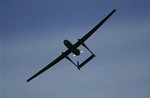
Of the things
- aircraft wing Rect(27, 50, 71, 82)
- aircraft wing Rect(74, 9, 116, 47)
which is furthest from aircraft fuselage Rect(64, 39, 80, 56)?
aircraft wing Rect(27, 50, 71, 82)

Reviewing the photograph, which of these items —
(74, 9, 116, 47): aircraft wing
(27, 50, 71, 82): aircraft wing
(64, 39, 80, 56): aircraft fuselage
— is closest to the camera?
(64, 39, 80, 56): aircraft fuselage

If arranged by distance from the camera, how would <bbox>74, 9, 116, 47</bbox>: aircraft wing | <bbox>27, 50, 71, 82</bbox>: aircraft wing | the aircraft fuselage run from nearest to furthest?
the aircraft fuselage, <bbox>74, 9, 116, 47</bbox>: aircraft wing, <bbox>27, 50, 71, 82</bbox>: aircraft wing

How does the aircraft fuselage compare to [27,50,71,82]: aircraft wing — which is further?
[27,50,71,82]: aircraft wing

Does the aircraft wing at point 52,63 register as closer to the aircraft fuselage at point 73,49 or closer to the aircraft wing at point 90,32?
the aircraft fuselage at point 73,49

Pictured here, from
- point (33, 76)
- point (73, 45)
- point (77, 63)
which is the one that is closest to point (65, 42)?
point (73, 45)

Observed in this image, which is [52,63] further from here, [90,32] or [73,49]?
[90,32]

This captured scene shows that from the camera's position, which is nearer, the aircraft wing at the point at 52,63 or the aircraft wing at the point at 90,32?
the aircraft wing at the point at 90,32

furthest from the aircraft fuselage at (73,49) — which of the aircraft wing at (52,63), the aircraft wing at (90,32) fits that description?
the aircraft wing at (52,63)

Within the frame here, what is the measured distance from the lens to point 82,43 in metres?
82.7

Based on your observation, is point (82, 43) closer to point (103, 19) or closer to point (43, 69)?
point (103, 19)

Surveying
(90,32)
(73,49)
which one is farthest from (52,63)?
(90,32)

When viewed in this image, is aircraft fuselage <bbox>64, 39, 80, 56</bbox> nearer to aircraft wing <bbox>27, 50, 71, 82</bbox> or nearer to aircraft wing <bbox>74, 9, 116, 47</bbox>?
aircraft wing <bbox>74, 9, 116, 47</bbox>

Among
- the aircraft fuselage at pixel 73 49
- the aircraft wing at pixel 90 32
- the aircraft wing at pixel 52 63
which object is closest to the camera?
the aircraft fuselage at pixel 73 49

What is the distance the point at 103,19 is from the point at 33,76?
24250 millimetres
